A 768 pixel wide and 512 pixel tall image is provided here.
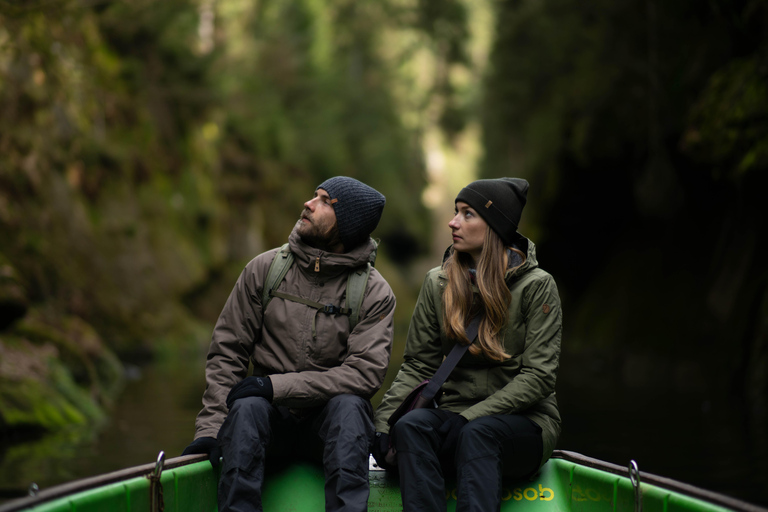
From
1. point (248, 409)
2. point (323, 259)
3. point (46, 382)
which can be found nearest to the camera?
point (248, 409)

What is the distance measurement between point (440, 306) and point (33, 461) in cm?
517

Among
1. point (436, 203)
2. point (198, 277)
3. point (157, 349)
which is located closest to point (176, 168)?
point (198, 277)

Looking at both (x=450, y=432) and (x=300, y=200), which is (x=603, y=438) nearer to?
(x=450, y=432)

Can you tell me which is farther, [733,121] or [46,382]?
[733,121]

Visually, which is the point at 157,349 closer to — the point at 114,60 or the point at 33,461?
the point at 114,60

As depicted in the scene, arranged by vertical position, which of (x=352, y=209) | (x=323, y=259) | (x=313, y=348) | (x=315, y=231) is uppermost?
(x=352, y=209)

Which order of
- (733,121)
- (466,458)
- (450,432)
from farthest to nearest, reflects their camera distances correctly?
(733,121)
(450,432)
(466,458)

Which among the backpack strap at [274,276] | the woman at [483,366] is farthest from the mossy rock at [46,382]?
the woman at [483,366]

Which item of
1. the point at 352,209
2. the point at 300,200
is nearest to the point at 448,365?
the point at 352,209

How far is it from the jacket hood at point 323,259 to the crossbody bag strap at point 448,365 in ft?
2.19

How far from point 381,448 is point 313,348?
1.97 ft

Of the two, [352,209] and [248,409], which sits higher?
[352,209]

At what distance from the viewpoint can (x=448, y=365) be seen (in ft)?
13.3

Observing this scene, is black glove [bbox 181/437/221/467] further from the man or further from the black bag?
the black bag
